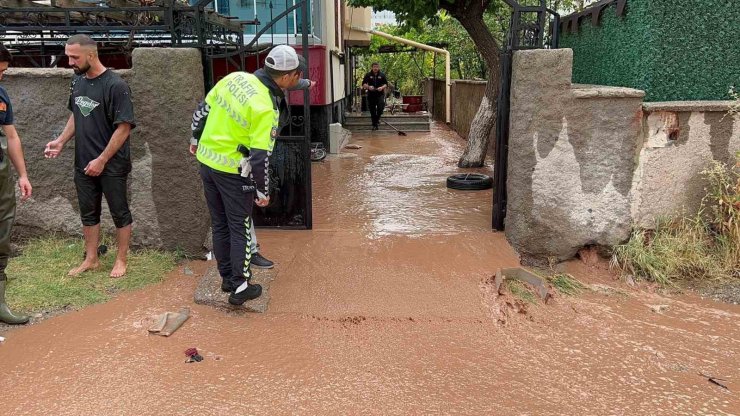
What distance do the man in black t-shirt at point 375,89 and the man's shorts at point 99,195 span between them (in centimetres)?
1132

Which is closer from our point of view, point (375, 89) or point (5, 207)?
point (5, 207)

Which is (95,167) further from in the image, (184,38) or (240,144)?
(184,38)

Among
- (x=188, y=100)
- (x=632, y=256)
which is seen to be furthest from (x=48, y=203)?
(x=632, y=256)

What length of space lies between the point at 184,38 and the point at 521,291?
375 cm

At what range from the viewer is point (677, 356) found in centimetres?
384

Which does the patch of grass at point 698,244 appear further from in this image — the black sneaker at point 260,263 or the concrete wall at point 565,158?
the black sneaker at point 260,263

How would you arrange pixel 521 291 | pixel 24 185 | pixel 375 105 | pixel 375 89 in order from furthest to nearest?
pixel 375 105 < pixel 375 89 < pixel 521 291 < pixel 24 185

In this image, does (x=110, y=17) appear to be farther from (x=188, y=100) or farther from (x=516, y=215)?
(x=516, y=215)

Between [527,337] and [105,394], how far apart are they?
2664 mm

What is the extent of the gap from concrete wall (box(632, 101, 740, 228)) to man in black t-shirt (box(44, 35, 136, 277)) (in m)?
4.35

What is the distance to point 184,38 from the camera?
5465 millimetres

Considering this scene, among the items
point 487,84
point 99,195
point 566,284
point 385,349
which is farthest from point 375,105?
point 385,349

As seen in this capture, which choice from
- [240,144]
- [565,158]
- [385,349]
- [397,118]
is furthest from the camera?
[397,118]

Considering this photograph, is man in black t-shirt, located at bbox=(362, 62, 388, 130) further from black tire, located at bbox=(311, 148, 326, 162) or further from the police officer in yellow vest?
the police officer in yellow vest
